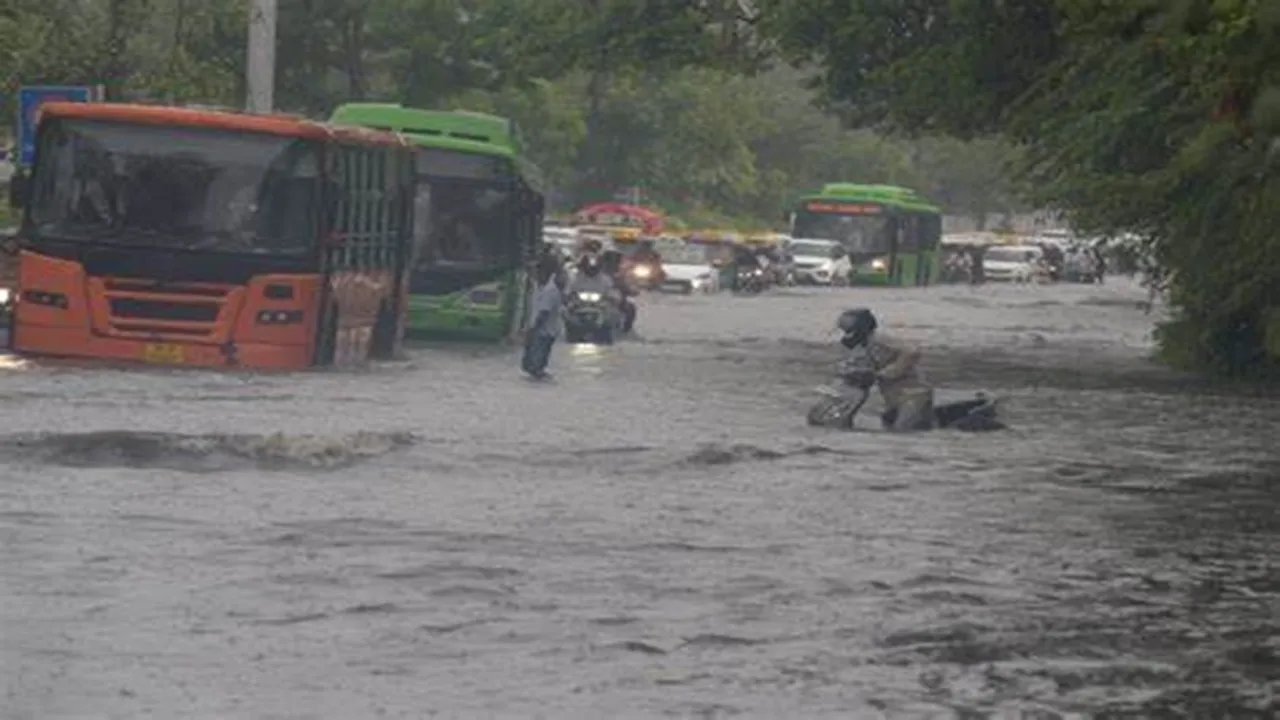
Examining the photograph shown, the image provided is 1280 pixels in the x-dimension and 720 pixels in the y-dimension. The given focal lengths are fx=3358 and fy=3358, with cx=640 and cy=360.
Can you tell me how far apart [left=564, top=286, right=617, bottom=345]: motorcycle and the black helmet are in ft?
61.1

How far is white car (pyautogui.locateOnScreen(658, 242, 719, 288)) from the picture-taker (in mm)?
81312

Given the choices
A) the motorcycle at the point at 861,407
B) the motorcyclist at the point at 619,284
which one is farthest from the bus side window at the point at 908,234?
the motorcycle at the point at 861,407

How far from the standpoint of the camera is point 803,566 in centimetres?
1842

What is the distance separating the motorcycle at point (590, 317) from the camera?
4716cm

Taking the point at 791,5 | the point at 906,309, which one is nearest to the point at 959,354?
the point at 791,5

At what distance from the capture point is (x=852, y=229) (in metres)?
97.7

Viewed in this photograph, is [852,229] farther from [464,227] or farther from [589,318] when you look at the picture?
[464,227]

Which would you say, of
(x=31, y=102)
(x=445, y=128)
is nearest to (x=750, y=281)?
(x=445, y=128)

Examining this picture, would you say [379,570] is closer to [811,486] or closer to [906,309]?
[811,486]

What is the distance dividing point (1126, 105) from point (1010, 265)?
88.8 metres

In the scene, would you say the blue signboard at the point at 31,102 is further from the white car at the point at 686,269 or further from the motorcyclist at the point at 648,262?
the white car at the point at 686,269

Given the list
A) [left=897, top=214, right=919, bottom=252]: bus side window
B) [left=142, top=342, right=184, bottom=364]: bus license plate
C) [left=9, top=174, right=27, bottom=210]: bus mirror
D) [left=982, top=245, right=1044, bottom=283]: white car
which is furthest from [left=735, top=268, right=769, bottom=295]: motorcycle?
[left=9, top=174, right=27, bottom=210]: bus mirror

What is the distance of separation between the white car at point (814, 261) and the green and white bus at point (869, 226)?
2428 millimetres

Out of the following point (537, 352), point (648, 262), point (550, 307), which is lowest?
point (648, 262)
